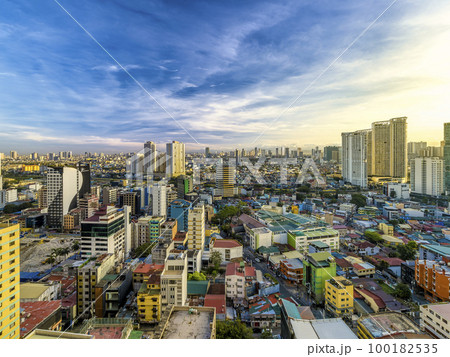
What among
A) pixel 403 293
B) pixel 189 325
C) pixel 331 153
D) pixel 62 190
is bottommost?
pixel 403 293

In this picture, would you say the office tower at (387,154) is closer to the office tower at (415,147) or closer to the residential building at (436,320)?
the office tower at (415,147)

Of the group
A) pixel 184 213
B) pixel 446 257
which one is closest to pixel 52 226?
pixel 184 213

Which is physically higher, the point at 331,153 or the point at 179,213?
the point at 331,153

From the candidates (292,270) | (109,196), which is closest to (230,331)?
(292,270)

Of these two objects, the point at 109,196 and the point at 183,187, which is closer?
the point at 183,187

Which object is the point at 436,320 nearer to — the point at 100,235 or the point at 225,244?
the point at 225,244

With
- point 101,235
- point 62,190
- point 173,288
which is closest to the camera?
point 173,288

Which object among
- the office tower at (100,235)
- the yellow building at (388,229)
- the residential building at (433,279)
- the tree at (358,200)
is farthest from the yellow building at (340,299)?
the tree at (358,200)
